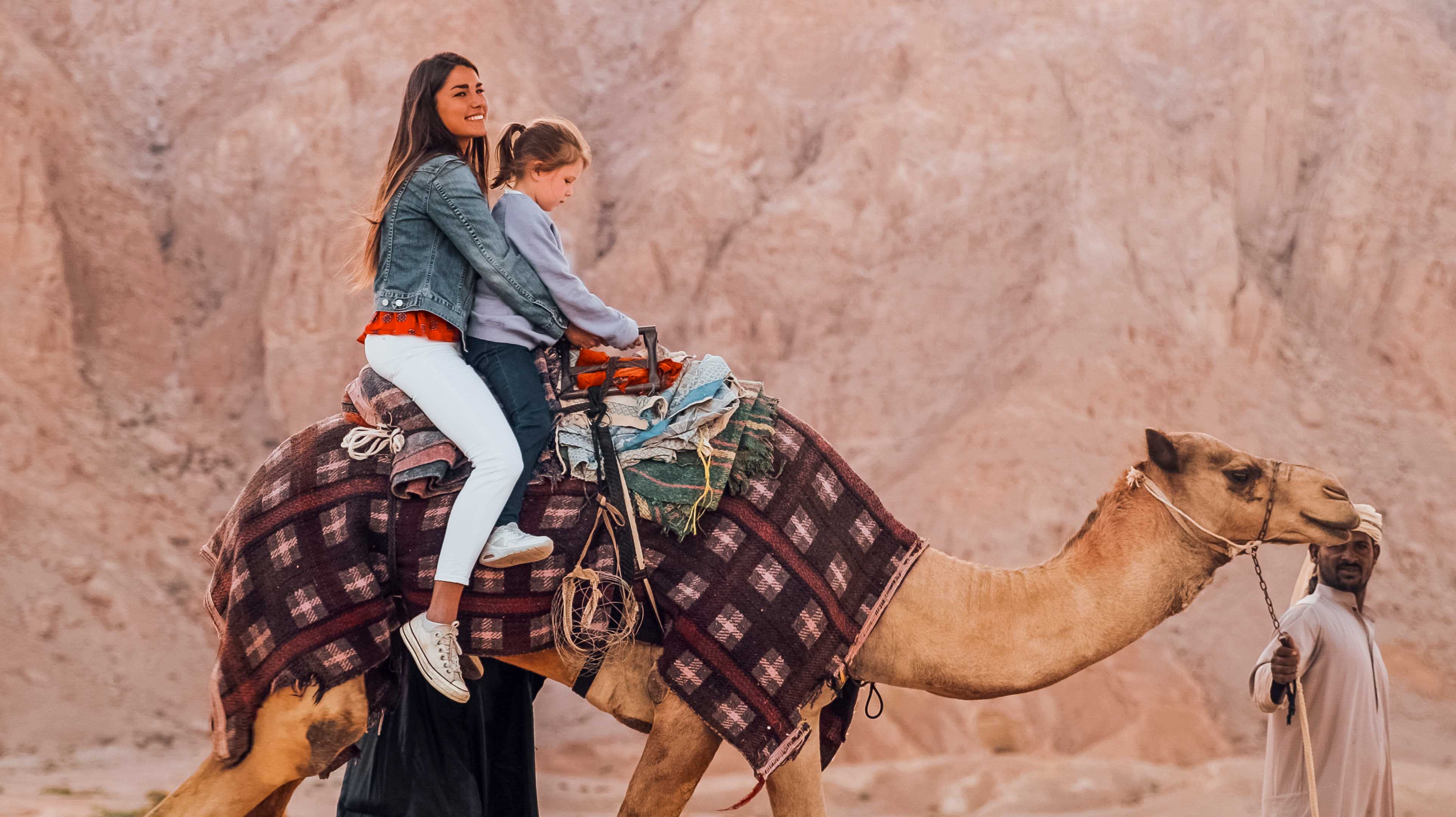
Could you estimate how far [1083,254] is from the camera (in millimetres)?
10258

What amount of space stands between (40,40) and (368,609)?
10204 millimetres

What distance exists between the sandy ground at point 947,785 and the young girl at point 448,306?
4905mm

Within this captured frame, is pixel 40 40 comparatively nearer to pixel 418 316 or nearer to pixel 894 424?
pixel 894 424

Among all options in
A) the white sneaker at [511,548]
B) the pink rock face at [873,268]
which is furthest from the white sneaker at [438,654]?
the pink rock face at [873,268]

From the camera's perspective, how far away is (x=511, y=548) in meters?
3.48

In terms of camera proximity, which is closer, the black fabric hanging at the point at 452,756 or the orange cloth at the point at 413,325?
the orange cloth at the point at 413,325

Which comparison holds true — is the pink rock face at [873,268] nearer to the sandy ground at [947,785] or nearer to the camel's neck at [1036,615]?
the sandy ground at [947,785]

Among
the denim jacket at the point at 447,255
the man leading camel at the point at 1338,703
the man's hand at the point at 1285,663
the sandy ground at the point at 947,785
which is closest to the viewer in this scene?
the denim jacket at the point at 447,255

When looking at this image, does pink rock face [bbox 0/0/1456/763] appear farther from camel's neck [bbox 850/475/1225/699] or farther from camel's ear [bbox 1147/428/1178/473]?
camel's ear [bbox 1147/428/1178/473]

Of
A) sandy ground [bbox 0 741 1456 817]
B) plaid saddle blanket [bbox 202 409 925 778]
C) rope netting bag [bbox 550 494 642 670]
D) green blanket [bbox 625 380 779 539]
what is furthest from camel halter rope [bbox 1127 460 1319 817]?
sandy ground [bbox 0 741 1456 817]

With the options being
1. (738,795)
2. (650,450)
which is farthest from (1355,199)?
(650,450)

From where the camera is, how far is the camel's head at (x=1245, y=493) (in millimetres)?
3781

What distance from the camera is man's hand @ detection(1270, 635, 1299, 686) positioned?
4.34 metres

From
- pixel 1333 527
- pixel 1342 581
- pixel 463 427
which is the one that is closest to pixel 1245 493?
pixel 1333 527
